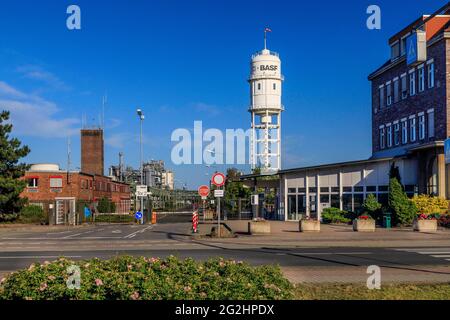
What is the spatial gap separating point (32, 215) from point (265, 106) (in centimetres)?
3507

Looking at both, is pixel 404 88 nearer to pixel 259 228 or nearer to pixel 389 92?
pixel 389 92

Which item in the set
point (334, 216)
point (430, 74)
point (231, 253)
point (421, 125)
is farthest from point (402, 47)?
point (231, 253)

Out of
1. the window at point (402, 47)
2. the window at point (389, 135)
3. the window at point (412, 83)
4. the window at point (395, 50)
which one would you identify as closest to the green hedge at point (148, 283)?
the window at point (412, 83)

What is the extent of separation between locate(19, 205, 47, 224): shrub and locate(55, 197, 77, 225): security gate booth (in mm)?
1424

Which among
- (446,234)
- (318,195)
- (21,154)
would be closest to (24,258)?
(446,234)

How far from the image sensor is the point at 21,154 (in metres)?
47.3

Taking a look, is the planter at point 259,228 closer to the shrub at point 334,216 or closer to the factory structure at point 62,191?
the shrub at point 334,216

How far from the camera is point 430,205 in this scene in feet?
121

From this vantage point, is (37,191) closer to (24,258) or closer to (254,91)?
(254,91)

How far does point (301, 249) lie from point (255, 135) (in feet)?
178

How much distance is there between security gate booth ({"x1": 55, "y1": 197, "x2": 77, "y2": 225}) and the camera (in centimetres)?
5078

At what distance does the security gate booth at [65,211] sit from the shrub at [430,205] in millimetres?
29716

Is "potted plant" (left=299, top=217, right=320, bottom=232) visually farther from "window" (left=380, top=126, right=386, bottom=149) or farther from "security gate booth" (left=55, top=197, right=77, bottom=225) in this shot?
"security gate booth" (left=55, top=197, right=77, bottom=225)
